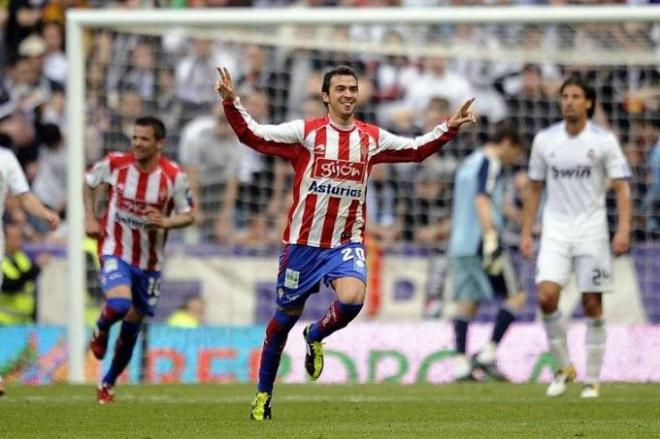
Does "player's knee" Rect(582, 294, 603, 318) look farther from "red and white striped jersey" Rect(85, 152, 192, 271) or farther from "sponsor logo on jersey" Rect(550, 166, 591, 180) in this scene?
"red and white striped jersey" Rect(85, 152, 192, 271)

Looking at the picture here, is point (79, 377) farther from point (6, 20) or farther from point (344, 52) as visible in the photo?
point (6, 20)

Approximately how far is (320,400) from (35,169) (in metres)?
8.42

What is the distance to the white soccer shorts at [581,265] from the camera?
13.5m

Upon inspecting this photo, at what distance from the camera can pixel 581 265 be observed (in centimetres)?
1358

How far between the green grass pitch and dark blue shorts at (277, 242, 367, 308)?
0.84 m

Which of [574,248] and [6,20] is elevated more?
[6,20]

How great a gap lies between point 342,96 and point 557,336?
3890 mm

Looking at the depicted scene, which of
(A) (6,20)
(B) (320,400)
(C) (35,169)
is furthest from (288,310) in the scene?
(A) (6,20)

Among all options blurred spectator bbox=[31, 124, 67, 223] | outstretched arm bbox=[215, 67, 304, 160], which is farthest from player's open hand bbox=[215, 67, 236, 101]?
blurred spectator bbox=[31, 124, 67, 223]

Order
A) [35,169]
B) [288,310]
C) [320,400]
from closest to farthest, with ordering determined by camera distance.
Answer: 1. [288,310]
2. [320,400]
3. [35,169]

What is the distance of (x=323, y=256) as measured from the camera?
11.0 meters

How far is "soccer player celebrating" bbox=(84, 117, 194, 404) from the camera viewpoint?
44.4 ft

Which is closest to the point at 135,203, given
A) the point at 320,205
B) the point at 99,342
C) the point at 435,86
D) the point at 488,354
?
the point at 99,342

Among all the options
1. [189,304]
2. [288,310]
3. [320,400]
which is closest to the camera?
[288,310]
